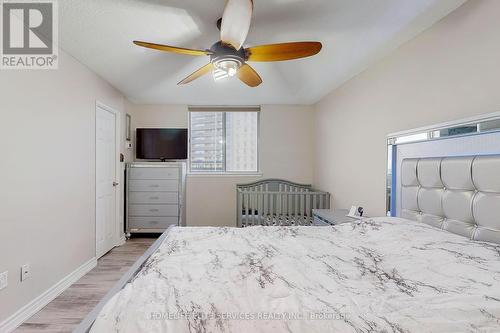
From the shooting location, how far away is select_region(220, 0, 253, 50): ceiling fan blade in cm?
131

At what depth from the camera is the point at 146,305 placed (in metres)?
0.82

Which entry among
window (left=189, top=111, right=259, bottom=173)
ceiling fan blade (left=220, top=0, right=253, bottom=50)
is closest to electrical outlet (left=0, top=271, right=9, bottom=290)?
ceiling fan blade (left=220, top=0, right=253, bottom=50)

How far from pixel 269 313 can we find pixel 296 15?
6.22 ft

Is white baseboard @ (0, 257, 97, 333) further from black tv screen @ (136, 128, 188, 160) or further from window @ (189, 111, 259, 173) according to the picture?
window @ (189, 111, 259, 173)

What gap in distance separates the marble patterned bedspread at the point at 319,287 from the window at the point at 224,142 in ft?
9.64

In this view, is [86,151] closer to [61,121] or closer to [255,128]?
[61,121]

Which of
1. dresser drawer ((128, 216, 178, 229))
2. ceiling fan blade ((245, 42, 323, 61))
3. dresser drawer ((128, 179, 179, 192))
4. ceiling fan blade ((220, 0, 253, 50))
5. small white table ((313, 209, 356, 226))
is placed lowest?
dresser drawer ((128, 216, 178, 229))

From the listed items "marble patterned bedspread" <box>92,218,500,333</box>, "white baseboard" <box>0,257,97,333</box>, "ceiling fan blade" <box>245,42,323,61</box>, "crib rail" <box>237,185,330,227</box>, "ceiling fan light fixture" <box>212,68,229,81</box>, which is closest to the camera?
"marble patterned bedspread" <box>92,218,500,333</box>

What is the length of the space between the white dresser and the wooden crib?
109 centimetres

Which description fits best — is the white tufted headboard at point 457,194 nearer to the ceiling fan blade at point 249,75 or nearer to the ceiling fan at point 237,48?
the ceiling fan at point 237,48

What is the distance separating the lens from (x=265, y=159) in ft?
14.1

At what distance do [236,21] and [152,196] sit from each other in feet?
10.3

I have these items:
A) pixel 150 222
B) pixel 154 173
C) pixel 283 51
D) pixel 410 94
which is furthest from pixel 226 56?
pixel 150 222

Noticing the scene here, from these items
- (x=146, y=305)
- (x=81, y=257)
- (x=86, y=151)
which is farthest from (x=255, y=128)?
(x=146, y=305)
